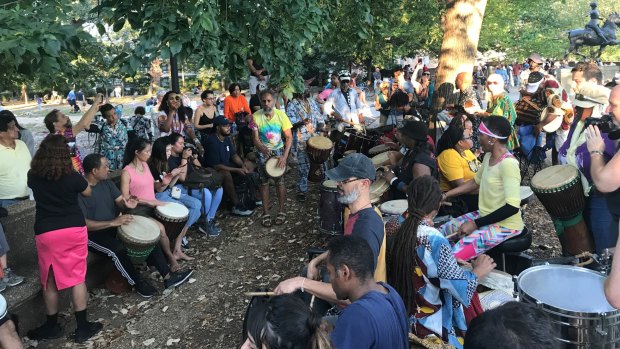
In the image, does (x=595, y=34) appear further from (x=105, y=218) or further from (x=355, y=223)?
(x=105, y=218)

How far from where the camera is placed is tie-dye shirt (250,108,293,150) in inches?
303

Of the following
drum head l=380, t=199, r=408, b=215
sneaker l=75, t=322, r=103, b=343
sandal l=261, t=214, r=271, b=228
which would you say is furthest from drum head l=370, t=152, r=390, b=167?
sneaker l=75, t=322, r=103, b=343

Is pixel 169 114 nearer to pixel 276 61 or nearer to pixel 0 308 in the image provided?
pixel 276 61

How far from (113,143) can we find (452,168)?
611 cm

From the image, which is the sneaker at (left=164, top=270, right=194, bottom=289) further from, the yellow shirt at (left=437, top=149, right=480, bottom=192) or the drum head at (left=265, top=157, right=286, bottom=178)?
the yellow shirt at (left=437, top=149, right=480, bottom=192)

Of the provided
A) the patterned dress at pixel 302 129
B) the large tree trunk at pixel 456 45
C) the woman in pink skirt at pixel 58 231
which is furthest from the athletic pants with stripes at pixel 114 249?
the large tree trunk at pixel 456 45

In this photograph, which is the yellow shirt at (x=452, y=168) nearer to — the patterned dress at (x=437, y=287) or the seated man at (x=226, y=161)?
the patterned dress at (x=437, y=287)

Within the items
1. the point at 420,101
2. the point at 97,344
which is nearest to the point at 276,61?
the point at 97,344

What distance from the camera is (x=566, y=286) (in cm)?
319

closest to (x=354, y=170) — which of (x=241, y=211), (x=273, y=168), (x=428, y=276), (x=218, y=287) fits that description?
(x=428, y=276)

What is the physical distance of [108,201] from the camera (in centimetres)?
547

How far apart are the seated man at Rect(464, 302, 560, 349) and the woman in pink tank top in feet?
15.3

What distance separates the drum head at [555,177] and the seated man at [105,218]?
13.9 feet

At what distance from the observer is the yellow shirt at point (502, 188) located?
4.14 metres
